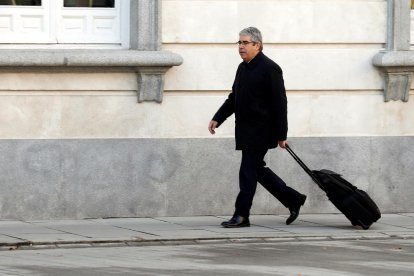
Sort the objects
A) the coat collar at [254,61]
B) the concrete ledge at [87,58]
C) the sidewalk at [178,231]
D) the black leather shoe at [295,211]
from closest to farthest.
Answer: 1. the sidewalk at [178,231]
2. the coat collar at [254,61]
3. the black leather shoe at [295,211]
4. the concrete ledge at [87,58]

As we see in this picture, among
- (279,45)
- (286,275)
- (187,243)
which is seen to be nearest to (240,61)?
(279,45)

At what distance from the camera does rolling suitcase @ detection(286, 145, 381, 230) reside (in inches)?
514

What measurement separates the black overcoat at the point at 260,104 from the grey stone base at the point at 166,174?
1.20m

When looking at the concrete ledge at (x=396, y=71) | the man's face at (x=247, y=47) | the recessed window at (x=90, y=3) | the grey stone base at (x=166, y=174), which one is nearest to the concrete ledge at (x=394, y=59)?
the concrete ledge at (x=396, y=71)

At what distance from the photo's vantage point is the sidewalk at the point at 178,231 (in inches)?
465

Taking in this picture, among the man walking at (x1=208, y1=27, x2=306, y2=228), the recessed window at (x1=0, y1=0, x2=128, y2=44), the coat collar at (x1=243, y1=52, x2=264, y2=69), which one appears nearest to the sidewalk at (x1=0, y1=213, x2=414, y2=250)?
the man walking at (x1=208, y1=27, x2=306, y2=228)

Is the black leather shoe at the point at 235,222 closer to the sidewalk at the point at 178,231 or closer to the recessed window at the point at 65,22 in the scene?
the sidewalk at the point at 178,231

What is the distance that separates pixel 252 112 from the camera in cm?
1282

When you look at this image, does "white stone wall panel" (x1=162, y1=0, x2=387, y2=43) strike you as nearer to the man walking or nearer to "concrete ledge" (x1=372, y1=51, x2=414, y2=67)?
"concrete ledge" (x1=372, y1=51, x2=414, y2=67)

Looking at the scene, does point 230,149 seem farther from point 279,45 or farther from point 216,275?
point 216,275

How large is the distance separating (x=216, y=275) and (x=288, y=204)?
357 centimetres

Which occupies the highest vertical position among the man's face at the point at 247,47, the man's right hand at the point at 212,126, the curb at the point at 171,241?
the man's face at the point at 247,47

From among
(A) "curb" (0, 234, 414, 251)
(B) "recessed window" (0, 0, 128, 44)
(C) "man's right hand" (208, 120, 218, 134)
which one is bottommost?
(A) "curb" (0, 234, 414, 251)

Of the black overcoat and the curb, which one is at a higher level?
the black overcoat
